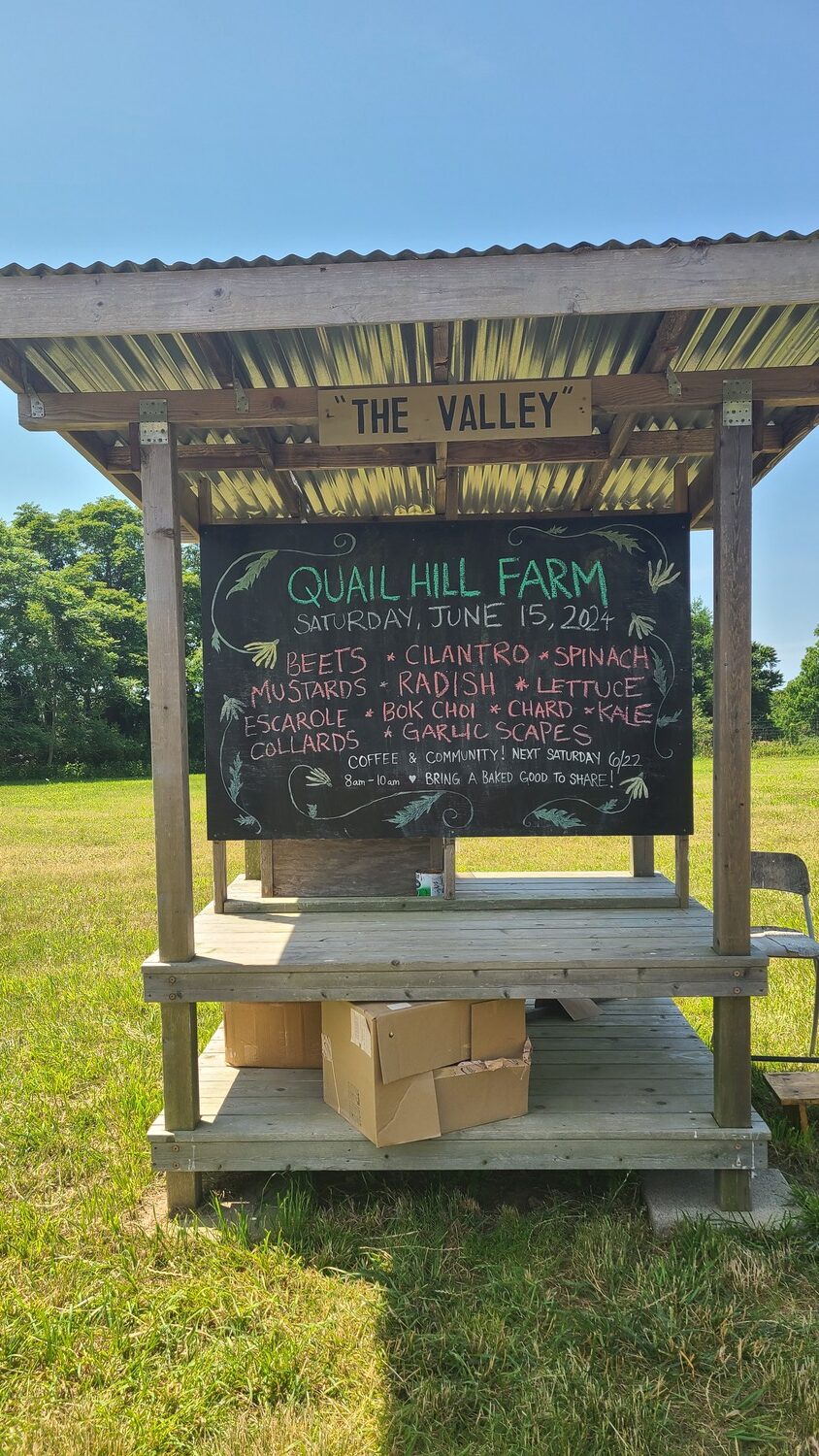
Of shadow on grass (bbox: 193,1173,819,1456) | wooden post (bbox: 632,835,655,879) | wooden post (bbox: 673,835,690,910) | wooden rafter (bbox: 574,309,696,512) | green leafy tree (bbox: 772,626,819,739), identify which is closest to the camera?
shadow on grass (bbox: 193,1173,819,1456)

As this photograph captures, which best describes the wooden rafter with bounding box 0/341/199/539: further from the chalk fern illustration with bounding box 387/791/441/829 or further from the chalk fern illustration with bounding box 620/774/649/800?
the chalk fern illustration with bounding box 620/774/649/800

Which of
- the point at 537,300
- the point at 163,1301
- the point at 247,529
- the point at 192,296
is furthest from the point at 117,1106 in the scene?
the point at 537,300

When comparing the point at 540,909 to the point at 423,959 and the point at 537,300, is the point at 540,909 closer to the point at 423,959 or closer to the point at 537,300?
the point at 423,959

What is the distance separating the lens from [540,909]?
421 cm

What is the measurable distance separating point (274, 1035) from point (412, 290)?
3.11 metres

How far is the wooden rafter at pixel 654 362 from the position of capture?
3076 millimetres

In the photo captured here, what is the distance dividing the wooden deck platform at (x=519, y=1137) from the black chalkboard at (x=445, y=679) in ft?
3.61

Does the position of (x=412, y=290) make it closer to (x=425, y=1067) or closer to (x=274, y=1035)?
(x=425, y=1067)

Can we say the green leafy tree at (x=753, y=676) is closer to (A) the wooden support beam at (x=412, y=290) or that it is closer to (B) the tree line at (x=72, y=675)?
(B) the tree line at (x=72, y=675)

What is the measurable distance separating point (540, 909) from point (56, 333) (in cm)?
316

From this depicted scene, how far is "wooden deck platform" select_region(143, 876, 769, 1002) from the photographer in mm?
3281

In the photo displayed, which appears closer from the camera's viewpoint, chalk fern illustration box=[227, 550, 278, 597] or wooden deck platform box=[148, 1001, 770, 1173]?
wooden deck platform box=[148, 1001, 770, 1173]

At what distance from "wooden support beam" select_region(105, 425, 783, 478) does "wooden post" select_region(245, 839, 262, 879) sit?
224cm

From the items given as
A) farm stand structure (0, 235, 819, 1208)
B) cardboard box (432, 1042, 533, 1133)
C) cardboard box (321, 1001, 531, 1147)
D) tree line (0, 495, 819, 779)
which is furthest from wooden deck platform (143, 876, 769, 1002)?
tree line (0, 495, 819, 779)
